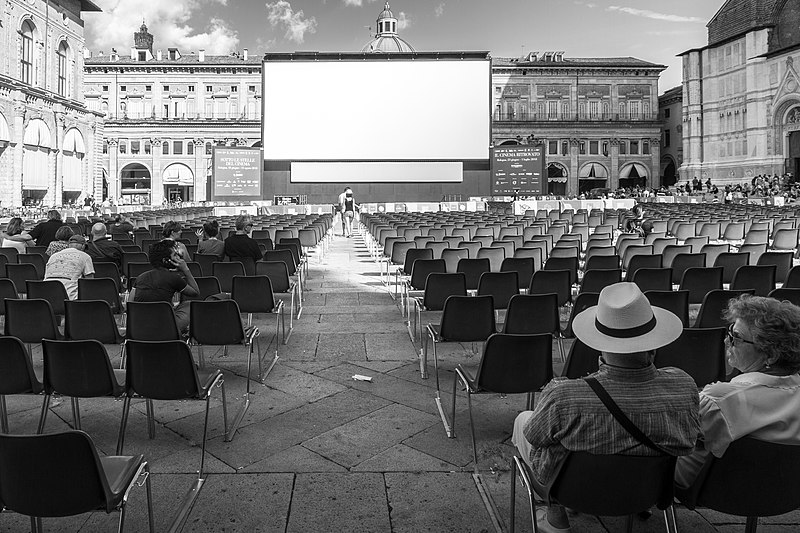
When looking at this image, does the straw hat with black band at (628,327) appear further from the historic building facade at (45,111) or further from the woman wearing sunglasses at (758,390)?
the historic building facade at (45,111)

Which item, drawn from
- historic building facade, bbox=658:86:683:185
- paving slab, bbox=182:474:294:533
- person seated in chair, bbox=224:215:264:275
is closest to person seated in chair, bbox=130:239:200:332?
paving slab, bbox=182:474:294:533

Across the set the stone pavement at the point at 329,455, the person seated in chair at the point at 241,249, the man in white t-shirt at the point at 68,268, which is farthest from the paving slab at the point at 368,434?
the person seated in chair at the point at 241,249

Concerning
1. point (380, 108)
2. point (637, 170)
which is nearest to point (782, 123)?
point (637, 170)

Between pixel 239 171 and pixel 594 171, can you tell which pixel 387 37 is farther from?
pixel 239 171

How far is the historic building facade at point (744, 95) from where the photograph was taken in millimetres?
42500

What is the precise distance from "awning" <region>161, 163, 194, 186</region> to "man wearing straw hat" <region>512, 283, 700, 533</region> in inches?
2653

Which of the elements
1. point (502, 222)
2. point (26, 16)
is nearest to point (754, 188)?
point (502, 222)

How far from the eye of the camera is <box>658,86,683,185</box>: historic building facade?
64250 millimetres

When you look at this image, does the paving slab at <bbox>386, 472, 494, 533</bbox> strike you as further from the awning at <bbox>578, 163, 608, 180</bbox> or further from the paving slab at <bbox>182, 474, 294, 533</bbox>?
the awning at <bbox>578, 163, 608, 180</bbox>

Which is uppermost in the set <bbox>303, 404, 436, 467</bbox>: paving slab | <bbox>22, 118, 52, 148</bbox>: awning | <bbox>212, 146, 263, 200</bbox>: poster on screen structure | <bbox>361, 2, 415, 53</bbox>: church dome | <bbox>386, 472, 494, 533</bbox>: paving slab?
<bbox>361, 2, 415, 53</bbox>: church dome

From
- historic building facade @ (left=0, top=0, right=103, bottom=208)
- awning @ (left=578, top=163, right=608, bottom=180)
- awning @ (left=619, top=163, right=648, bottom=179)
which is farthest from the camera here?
awning @ (left=578, top=163, right=608, bottom=180)

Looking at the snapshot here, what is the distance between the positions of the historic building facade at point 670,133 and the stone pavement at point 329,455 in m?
64.2

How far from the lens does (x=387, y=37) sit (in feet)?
263

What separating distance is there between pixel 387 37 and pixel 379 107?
149ft
